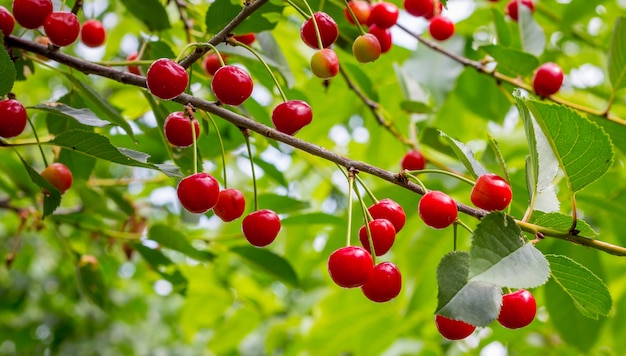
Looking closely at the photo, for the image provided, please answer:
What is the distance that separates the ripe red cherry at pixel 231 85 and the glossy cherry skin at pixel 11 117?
18.9 inches

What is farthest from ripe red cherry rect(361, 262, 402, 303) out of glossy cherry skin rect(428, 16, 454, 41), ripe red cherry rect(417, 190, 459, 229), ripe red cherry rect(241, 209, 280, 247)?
glossy cherry skin rect(428, 16, 454, 41)

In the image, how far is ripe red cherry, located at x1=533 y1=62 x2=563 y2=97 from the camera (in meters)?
1.92

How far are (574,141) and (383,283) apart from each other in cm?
44

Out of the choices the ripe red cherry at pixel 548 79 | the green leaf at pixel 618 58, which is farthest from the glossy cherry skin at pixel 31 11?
the green leaf at pixel 618 58

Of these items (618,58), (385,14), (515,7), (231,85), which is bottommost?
(515,7)

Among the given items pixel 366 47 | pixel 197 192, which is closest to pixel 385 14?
pixel 366 47

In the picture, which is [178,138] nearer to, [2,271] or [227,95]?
[227,95]

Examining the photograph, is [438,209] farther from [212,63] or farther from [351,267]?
[212,63]

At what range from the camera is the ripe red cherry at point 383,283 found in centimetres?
120

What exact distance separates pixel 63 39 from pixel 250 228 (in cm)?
63

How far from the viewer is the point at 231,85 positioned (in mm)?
1246

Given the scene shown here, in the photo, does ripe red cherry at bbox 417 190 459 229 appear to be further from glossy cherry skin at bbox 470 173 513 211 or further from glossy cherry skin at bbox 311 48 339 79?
glossy cherry skin at bbox 311 48 339 79

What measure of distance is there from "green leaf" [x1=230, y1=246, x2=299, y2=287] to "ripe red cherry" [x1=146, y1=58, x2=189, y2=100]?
1.25m

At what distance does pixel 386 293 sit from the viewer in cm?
121
